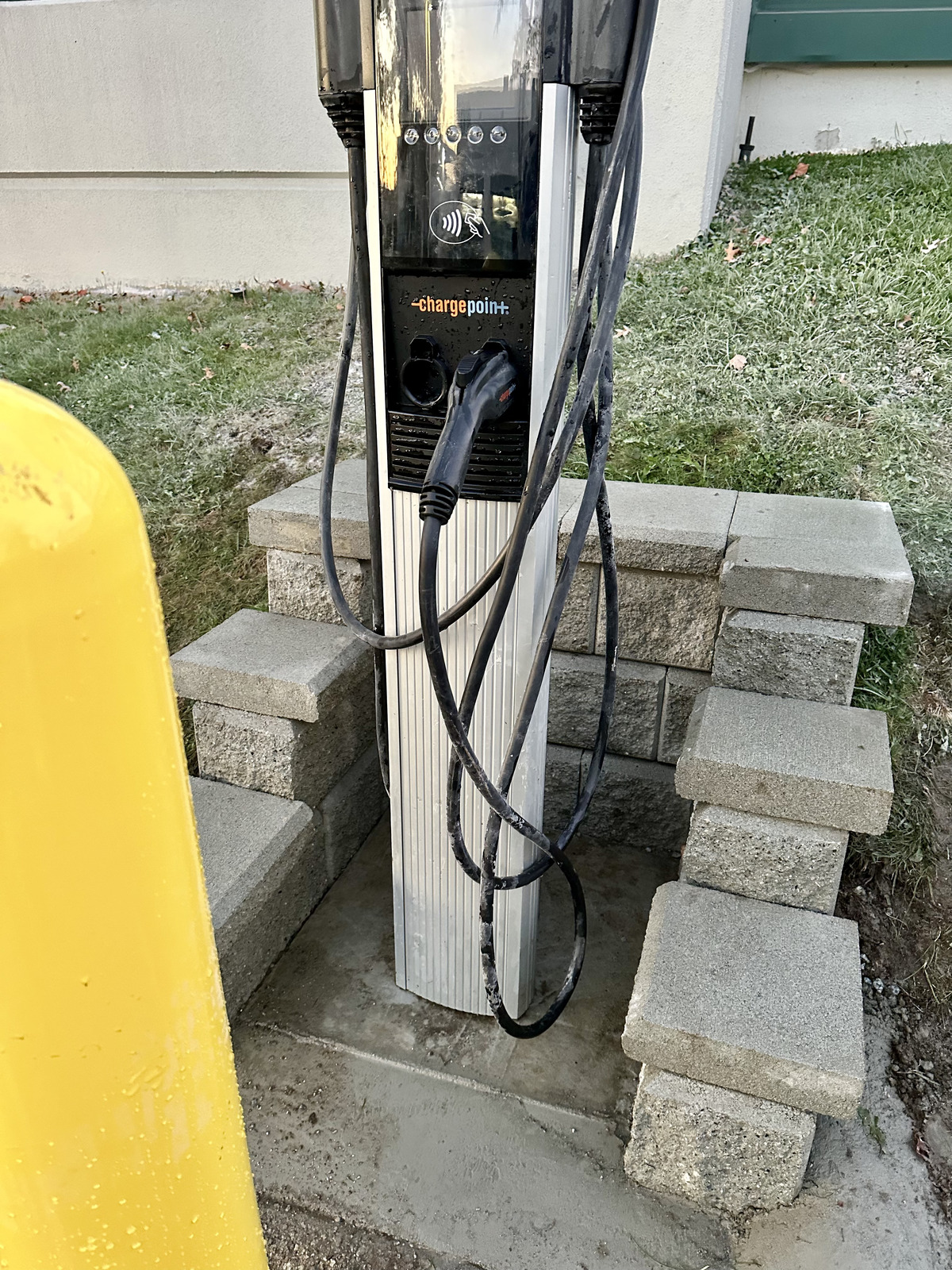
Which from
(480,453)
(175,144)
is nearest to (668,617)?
(480,453)

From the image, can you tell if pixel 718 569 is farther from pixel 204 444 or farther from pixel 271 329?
pixel 271 329

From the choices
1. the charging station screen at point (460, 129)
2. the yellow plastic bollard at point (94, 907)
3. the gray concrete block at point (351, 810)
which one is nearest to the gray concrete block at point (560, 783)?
the gray concrete block at point (351, 810)

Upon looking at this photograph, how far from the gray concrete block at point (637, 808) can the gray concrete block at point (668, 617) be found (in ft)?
0.99

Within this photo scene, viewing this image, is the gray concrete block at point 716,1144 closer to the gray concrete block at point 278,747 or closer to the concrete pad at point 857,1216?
the concrete pad at point 857,1216

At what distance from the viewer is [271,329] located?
3773mm

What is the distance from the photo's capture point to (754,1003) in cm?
134

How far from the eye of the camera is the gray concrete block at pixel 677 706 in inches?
78.7

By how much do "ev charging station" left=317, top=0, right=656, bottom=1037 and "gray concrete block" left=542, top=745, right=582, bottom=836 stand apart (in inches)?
23.8

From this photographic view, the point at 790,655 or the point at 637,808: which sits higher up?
the point at 790,655

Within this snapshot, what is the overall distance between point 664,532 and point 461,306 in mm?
807

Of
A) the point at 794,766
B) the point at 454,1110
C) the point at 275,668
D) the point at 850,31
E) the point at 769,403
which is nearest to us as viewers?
the point at 794,766

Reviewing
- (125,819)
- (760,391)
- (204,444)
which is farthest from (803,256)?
(125,819)

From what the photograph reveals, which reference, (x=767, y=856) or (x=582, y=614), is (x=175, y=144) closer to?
(x=582, y=614)

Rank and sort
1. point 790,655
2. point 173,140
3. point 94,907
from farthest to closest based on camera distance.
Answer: point 173,140
point 790,655
point 94,907
